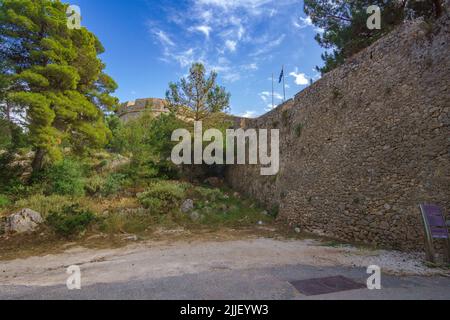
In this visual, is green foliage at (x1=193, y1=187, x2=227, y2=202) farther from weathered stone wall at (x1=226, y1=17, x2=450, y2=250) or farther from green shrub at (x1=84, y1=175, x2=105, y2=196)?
green shrub at (x1=84, y1=175, x2=105, y2=196)

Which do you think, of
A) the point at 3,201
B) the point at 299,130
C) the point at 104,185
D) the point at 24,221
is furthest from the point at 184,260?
the point at 3,201

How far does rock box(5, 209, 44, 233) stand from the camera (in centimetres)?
804

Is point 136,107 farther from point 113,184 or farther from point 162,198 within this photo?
point 162,198

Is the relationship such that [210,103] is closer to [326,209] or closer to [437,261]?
[326,209]

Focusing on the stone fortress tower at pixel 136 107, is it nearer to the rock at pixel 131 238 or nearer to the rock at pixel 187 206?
the rock at pixel 187 206

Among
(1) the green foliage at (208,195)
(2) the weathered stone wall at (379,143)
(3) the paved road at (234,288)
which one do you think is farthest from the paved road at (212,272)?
(1) the green foliage at (208,195)

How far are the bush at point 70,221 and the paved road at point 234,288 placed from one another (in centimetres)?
446

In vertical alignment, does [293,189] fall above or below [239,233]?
above

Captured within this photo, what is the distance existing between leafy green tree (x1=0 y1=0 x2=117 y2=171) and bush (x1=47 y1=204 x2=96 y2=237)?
347 cm

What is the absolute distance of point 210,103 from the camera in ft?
50.6

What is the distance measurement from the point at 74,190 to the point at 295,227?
9391 mm

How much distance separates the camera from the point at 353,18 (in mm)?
10156

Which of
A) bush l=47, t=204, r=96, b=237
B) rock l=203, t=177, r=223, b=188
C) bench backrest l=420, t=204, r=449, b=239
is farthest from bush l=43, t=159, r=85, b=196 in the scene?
bench backrest l=420, t=204, r=449, b=239
